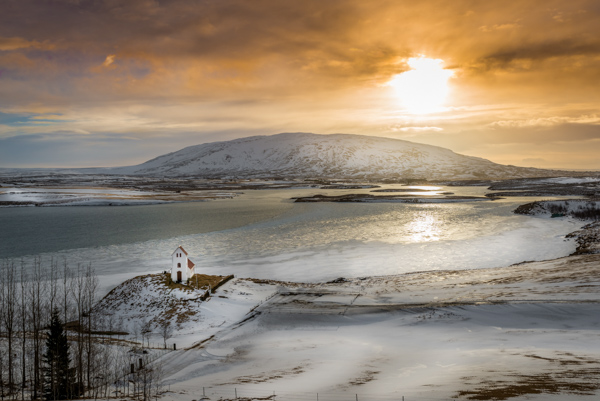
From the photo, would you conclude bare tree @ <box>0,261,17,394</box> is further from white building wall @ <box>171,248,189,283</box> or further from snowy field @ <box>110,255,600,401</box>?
white building wall @ <box>171,248,189,283</box>

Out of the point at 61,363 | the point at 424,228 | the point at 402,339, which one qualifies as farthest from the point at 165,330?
the point at 424,228

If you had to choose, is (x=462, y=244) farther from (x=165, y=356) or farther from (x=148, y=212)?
(x=148, y=212)

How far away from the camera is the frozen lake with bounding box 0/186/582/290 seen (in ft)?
163

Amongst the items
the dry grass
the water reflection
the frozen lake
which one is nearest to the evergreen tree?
the frozen lake

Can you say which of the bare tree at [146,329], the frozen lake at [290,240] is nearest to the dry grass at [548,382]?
the bare tree at [146,329]

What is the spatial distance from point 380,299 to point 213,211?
257 ft

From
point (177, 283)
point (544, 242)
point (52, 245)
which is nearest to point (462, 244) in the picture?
point (544, 242)

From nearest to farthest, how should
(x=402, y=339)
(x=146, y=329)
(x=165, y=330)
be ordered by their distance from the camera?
(x=402, y=339) → (x=165, y=330) → (x=146, y=329)

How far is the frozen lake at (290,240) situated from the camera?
49.7m

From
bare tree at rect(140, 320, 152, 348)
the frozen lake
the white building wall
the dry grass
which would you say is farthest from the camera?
the frozen lake

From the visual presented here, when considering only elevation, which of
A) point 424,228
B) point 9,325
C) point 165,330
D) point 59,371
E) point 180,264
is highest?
point 180,264

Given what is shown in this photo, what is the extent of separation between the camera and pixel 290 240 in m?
64.9

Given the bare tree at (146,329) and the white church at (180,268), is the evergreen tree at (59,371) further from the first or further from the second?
the white church at (180,268)

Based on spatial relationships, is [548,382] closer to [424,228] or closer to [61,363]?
[61,363]
